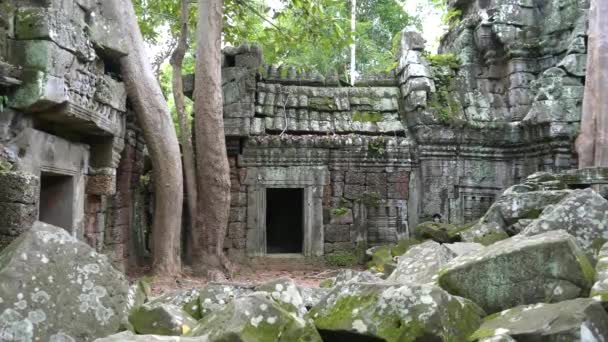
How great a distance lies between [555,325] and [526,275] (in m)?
0.52

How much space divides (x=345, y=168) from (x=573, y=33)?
453 centimetres

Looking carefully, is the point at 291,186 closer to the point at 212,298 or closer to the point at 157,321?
Result: the point at 212,298

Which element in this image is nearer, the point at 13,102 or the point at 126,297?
the point at 126,297

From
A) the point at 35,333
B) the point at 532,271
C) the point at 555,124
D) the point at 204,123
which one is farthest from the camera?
the point at 555,124

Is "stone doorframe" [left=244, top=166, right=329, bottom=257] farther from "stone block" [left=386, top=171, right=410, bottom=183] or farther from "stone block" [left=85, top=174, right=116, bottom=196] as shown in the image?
"stone block" [left=85, top=174, right=116, bottom=196]

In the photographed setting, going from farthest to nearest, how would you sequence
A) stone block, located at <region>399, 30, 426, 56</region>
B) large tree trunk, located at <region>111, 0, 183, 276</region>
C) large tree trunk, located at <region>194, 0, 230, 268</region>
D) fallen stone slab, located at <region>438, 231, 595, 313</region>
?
stone block, located at <region>399, 30, 426, 56</region>, large tree trunk, located at <region>194, 0, 230, 268</region>, large tree trunk, located at <region>111, 0, 183, 276</region>, fallen stone slab, located at <region>438, 231, 595, 313</region>

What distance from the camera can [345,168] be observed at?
10.0m

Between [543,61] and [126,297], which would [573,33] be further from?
[126,297]

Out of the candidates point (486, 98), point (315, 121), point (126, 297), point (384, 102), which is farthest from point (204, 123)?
point (126, 297)

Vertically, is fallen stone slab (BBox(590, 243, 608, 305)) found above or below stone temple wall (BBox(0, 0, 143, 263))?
below

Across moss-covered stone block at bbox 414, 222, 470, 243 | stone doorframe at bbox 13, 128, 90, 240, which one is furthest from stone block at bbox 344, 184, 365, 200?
stone doorframe at bbox 13, 128, 90, 240

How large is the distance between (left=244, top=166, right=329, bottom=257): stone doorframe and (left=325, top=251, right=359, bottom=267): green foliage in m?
0.19

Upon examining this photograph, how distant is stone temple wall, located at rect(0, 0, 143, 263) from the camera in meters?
4.97

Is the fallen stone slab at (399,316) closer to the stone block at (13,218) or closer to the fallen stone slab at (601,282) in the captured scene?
the fallen stone slab at (601,282)
